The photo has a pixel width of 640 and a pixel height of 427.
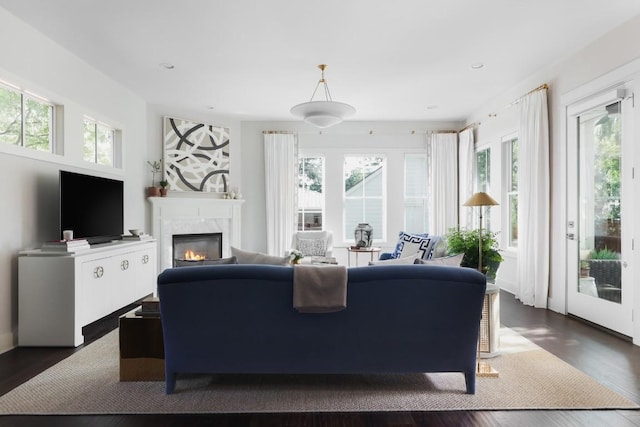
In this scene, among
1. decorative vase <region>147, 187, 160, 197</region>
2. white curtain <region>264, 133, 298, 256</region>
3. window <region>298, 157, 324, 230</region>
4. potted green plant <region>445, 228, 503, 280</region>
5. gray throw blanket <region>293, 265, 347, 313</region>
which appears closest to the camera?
gray throw blanket <region>293, 265, 347, 313</region>

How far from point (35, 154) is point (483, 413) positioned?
4045 millimetres

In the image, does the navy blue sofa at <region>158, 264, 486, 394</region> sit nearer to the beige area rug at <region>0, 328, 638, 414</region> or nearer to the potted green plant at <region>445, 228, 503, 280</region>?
the beige area rug at <region>0, 328, 638, 414</region>

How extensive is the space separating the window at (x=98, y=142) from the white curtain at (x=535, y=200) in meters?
5.08

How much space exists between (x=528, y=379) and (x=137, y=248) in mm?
3972

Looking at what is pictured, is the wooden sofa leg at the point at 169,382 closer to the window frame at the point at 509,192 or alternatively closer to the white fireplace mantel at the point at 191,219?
the white fireplace mantel at the point at 191,219

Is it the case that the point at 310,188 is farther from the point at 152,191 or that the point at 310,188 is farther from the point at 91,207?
the point at 91,207

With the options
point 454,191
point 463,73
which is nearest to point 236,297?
point 463,73

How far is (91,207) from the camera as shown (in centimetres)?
401

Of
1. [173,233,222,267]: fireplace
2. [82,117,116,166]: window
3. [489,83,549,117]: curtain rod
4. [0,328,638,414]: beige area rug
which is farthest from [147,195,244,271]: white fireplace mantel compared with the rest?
[489,83,549,117]: curtain rod

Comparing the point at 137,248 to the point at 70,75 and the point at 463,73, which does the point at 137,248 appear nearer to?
the point at 70,75

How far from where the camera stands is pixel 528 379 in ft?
8.31

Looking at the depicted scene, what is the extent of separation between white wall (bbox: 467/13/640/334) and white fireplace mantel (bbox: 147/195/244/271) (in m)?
4.45

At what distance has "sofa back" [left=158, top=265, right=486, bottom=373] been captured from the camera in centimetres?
220

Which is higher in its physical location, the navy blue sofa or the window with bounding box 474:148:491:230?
the window with bounding box 474:148:491:230
